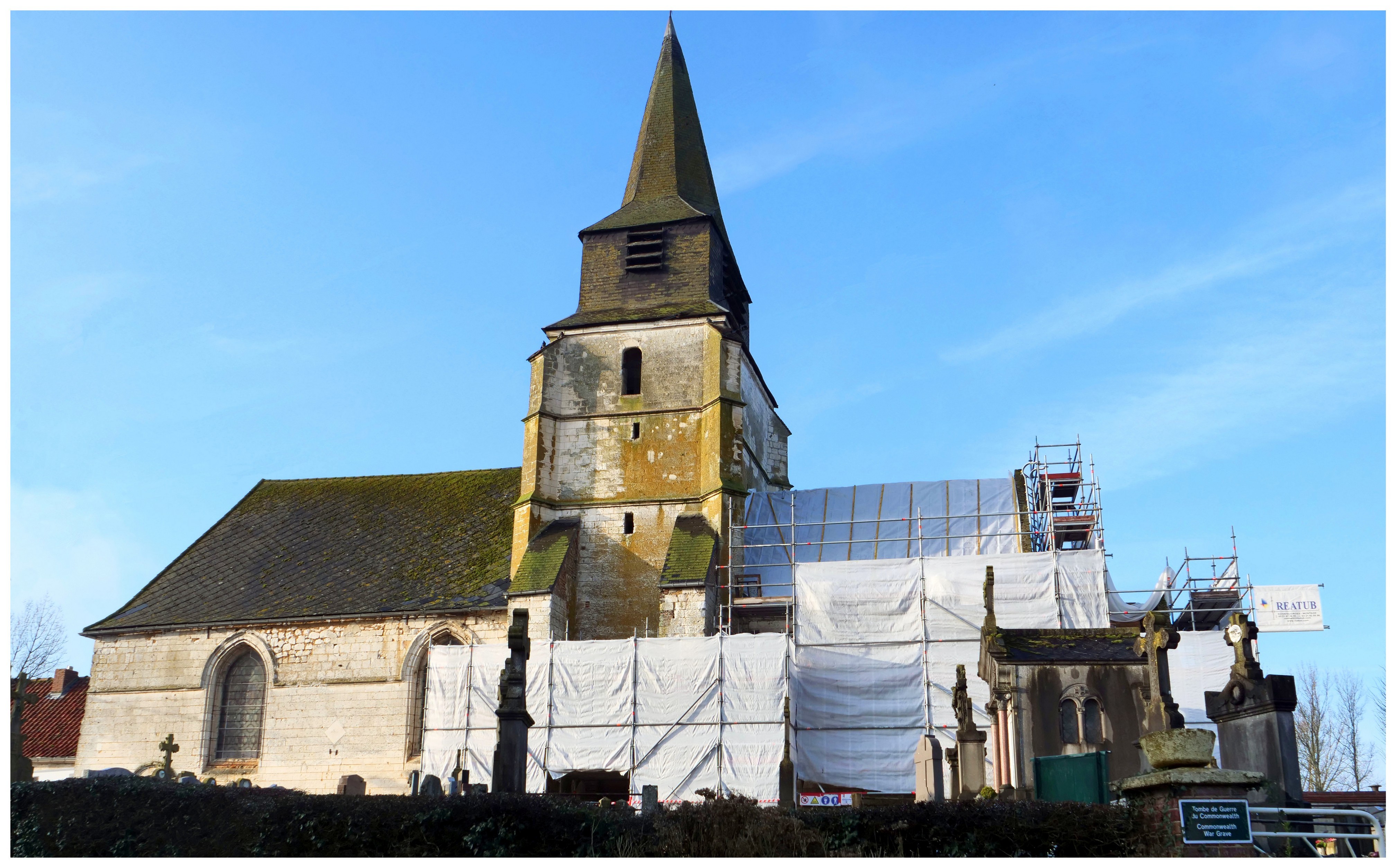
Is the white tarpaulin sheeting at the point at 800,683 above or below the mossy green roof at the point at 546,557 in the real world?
below

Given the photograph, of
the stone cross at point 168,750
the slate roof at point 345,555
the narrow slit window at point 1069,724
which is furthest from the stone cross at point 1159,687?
the stone cross at point 168,750

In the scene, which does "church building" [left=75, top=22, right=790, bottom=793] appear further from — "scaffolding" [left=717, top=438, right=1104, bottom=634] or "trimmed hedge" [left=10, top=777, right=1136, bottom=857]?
"trimmed hedge" [left=10, top=777, right=1136, bottom=857]

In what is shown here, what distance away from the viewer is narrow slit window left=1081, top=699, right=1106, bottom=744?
16.2 metres

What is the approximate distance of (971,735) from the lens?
13.9m

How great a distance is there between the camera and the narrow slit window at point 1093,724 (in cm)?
1620

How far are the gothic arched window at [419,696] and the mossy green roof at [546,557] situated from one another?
5.56 ft

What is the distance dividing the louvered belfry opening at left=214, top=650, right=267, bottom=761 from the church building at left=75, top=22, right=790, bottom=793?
1.6 inches

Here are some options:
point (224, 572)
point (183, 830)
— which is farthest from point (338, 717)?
point (183, 830)

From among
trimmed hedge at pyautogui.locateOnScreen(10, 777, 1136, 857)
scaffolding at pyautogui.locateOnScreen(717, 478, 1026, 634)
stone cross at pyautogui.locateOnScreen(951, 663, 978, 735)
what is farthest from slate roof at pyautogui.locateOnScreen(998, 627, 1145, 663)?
trimmed hedge at pyautogui.locateOnScreen(10, 777, 1136, 857)

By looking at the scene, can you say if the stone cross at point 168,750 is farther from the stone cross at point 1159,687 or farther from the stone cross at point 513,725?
the stone cross at point 1159,687

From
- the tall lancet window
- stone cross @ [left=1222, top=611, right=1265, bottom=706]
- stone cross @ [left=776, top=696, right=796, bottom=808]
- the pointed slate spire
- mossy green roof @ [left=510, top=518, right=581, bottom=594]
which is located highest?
the pointed slate spire

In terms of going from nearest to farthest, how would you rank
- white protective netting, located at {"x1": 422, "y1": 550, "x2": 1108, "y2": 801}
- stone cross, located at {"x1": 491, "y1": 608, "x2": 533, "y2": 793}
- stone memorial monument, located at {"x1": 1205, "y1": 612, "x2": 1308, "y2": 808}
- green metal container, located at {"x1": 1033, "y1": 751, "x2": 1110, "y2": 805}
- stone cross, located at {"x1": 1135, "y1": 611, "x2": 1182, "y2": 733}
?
stone memorial monument, located at {"x1": 1205, "y1": 612, "x2": 1308, "y2": 808}, green metal container, located at {"x1": 1033, "y1": 751, "x2": 1110, "y2": 805}, stone cross, located at {"x1": 491, "y1": 608, "x2": 533, "y2": 793}, stone cross, located at {"x1": 1135, "y1": 611, "x2": 1182, "y2": 733}, white protective netting, located at {"x1": 422, "y1": 550, "x2": 1108, "y2": 801}

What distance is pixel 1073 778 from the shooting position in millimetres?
11531

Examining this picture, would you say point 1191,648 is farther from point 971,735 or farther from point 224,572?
point 224,572
